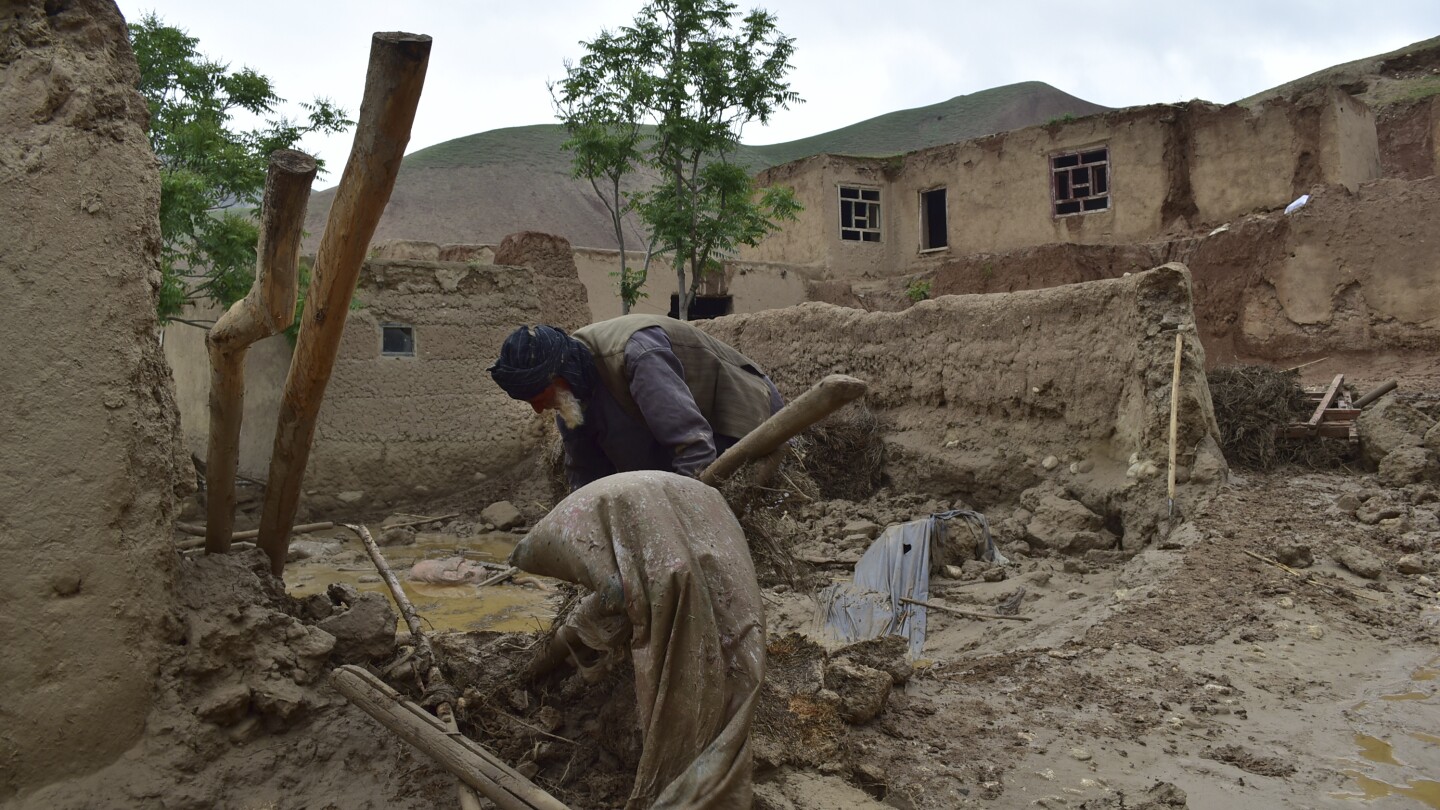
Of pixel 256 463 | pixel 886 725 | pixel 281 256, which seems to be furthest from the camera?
pixel 256 463

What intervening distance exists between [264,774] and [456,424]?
6.64 meters

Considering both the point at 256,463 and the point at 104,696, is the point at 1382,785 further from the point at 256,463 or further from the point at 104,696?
the point at 256,463

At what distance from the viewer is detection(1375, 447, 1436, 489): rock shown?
526 centimetres

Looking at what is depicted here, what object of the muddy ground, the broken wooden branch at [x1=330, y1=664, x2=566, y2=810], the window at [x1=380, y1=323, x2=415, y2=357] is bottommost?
the muddy ground

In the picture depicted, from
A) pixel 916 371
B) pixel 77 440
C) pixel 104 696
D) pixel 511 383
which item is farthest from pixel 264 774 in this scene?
pixel 916 371

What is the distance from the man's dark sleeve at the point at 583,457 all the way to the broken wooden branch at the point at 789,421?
0.92 meters

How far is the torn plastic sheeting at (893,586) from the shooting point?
4.62 meters

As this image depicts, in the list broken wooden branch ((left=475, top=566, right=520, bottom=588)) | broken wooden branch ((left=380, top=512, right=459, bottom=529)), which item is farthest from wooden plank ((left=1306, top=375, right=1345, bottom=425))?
broken wooden branch ((left=380, top=512, right=459, bottom=529))

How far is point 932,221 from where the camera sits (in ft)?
59.2

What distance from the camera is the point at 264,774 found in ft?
7.41

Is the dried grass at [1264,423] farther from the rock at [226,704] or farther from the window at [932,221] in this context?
the window at [932,221]

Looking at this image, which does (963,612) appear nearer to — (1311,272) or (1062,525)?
(1062,525)

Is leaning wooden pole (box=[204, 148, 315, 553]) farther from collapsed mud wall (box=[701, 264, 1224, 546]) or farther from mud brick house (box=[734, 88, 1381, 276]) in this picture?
mud brick house (box=[734, 88, 1381, 276])

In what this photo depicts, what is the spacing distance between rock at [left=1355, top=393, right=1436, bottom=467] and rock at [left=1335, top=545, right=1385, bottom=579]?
1587 mm
